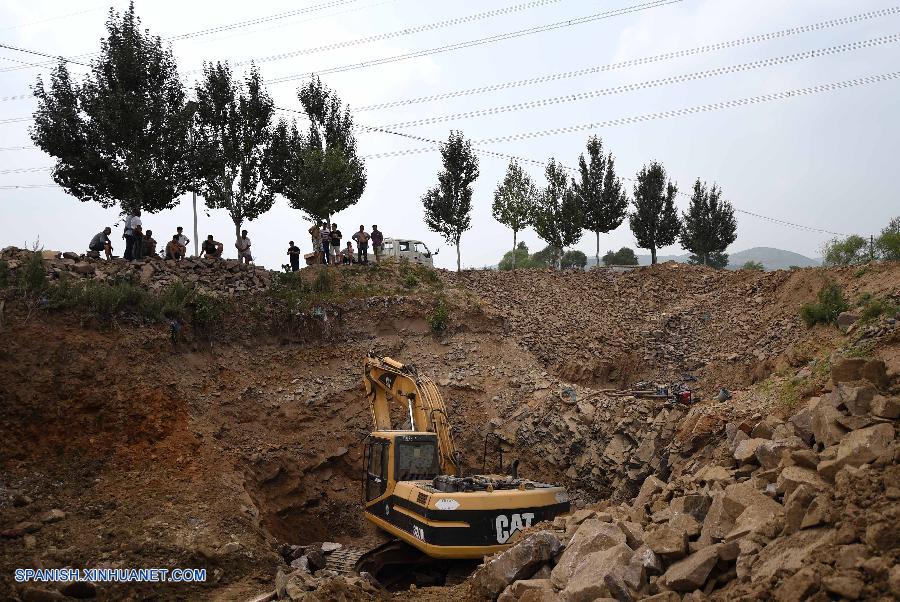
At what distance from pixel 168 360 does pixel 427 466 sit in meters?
7.49

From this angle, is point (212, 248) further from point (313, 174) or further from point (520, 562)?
point (520, 562)

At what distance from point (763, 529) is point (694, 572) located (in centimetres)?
72

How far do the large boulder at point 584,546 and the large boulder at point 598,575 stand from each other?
0.15 metres

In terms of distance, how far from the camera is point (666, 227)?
101 ft

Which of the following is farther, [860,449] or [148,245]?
[148,245]

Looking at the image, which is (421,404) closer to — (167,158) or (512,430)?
(512,430)

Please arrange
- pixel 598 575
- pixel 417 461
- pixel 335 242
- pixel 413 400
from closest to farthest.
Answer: pixel 598 575 → pixel 417 461 → pixel 413 400 → pixel 335 242

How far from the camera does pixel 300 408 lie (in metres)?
16.5

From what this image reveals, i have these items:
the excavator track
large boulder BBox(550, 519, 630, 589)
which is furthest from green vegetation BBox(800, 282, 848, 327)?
the excavator track

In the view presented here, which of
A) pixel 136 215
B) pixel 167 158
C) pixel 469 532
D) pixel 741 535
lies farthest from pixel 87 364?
pixel 741 535

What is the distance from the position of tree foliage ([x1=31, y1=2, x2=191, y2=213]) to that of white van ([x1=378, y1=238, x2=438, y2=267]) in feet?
29.2

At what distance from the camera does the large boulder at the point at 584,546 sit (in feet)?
23.3

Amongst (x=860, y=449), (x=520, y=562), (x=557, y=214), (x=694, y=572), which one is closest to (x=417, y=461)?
(x=520, y=562)

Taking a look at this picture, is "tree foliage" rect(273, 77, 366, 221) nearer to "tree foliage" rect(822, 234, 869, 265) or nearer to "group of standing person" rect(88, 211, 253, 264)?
"group of standing person" rect(88, 211, 253, 264)
